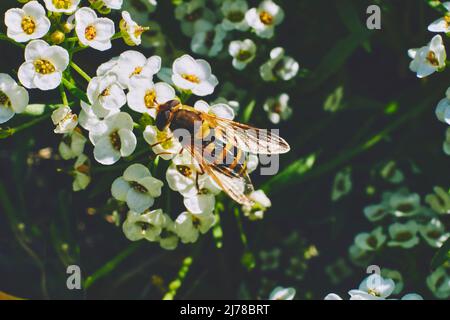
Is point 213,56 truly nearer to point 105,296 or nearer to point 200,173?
point 200,173

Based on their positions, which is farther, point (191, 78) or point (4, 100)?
point (191, 78)

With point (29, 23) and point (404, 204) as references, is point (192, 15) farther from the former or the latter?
point (404, 204)

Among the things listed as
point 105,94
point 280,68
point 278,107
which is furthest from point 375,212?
point 105,94

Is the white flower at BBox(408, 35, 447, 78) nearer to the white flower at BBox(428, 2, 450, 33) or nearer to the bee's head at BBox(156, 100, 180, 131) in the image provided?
the white flower at BBox(428, 2, 450, 33)

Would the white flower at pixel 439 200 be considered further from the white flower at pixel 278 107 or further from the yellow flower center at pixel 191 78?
the yellow flower center at pixel 191 78

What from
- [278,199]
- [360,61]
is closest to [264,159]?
[278,199]
